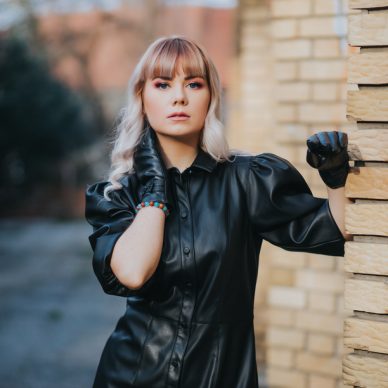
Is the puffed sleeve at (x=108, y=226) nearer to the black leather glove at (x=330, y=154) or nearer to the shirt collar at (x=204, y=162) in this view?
the shirt collar at (x=204, y=162)

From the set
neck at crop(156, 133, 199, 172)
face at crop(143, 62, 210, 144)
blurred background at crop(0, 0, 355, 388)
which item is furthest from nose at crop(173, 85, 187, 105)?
blurred background at crop(0, 0, 355, 388)

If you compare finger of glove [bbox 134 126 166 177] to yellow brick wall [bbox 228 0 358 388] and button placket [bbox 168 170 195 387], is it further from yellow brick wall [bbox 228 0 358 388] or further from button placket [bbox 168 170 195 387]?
yellow brick wall [bbox 228 0 358 388]

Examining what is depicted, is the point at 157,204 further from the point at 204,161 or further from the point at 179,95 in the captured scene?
the point at 179,95

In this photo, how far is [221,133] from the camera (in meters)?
2.15

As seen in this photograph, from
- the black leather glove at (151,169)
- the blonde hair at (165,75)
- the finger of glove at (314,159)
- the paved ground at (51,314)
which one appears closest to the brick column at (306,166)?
the paved ground at (51,314)

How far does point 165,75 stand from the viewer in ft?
6.74

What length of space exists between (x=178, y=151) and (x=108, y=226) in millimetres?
383

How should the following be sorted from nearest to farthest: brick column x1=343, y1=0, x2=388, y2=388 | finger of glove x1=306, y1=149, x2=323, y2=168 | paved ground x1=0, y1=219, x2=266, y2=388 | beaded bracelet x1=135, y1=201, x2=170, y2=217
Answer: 1. brick column x1=343, y1=0, x2=388, y2=388
2. finger of glove x1=306, y1=149, x2=323, y2=168
3. beaded bracelet x1=135, y1=201, x2=170, y2=217
4. paved ground x1=0, y1=219, x2=266, y2=388

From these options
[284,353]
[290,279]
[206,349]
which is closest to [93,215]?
[206,349]

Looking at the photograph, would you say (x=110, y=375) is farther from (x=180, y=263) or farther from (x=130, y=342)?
(x=180, y=263)

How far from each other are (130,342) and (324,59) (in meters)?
2.30

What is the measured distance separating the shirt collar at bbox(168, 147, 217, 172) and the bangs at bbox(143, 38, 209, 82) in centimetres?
27

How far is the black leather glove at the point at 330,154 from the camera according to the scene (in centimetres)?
166

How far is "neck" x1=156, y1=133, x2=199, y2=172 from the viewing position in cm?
218
